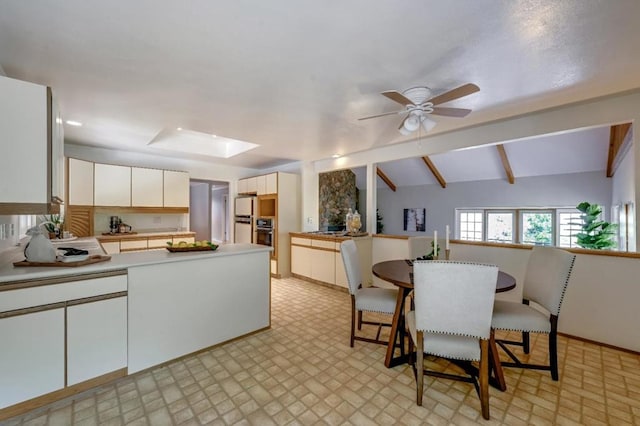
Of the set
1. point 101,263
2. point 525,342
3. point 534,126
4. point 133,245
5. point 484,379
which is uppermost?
point 534,126

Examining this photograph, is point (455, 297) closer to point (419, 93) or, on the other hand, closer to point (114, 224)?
point (419, 93)

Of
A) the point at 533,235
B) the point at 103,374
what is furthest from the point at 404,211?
the point at 103,374

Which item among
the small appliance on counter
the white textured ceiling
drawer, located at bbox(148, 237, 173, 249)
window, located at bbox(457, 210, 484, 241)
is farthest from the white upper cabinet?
window, located at bbox(457, 210, 484, 241)

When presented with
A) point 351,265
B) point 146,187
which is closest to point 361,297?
point 351,265

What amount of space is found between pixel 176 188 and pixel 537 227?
784 cm

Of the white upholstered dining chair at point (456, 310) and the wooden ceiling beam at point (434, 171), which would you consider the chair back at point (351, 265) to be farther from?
the wooden ceiling beam at point (434, 171)

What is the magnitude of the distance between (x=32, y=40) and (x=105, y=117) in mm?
1536

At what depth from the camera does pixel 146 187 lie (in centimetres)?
484

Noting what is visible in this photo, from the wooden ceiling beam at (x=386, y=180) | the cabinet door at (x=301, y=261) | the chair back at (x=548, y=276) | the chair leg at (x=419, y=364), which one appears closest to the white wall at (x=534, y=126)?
the chair back at (x=548, y=276)

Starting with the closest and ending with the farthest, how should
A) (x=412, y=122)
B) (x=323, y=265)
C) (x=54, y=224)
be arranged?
1. (x=412, y=122)
2. (x=54, y=224)
3. (x=323, y=265)

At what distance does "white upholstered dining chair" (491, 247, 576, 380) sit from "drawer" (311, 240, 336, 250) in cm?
261

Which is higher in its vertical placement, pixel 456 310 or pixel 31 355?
pixel 456 310

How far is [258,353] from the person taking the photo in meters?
2.45

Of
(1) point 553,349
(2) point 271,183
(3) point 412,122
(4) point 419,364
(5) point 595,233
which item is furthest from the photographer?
(2) point 271,183
